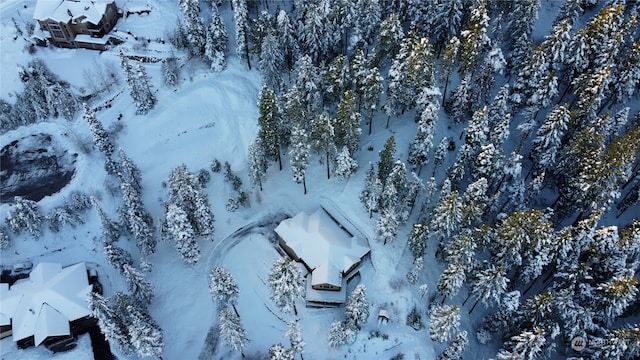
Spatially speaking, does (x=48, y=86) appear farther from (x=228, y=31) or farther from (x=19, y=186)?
(x=228, y=31)

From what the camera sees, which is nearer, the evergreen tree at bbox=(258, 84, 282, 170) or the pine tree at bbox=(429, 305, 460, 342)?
the pine tree at bbox=(429, 305, 460, 342)

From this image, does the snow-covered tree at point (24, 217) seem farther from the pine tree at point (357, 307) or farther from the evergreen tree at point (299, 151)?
the pine tree at point (357, 307)

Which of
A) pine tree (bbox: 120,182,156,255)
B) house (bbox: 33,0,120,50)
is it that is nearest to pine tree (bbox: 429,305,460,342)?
pine tree (bbox: 120,182,156,255)

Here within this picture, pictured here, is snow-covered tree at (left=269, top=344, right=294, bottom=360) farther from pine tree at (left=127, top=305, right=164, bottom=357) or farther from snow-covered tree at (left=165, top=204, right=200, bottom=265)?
snow-covered tree at (left=165, top=204, right=200, bottom=265)

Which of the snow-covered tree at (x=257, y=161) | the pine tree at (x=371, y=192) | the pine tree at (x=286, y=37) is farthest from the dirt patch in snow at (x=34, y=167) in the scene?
the pine tree at (x=371, y=192)

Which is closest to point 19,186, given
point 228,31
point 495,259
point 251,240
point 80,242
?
point 80,242

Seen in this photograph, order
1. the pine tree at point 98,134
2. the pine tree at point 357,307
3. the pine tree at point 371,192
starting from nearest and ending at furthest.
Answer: the pine tree at point 357,307 → the pine tree at point 371,192 → the pine tree at point 98,134

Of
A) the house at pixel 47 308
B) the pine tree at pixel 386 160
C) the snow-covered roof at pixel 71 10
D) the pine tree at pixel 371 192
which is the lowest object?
the house at pixel 47 308
